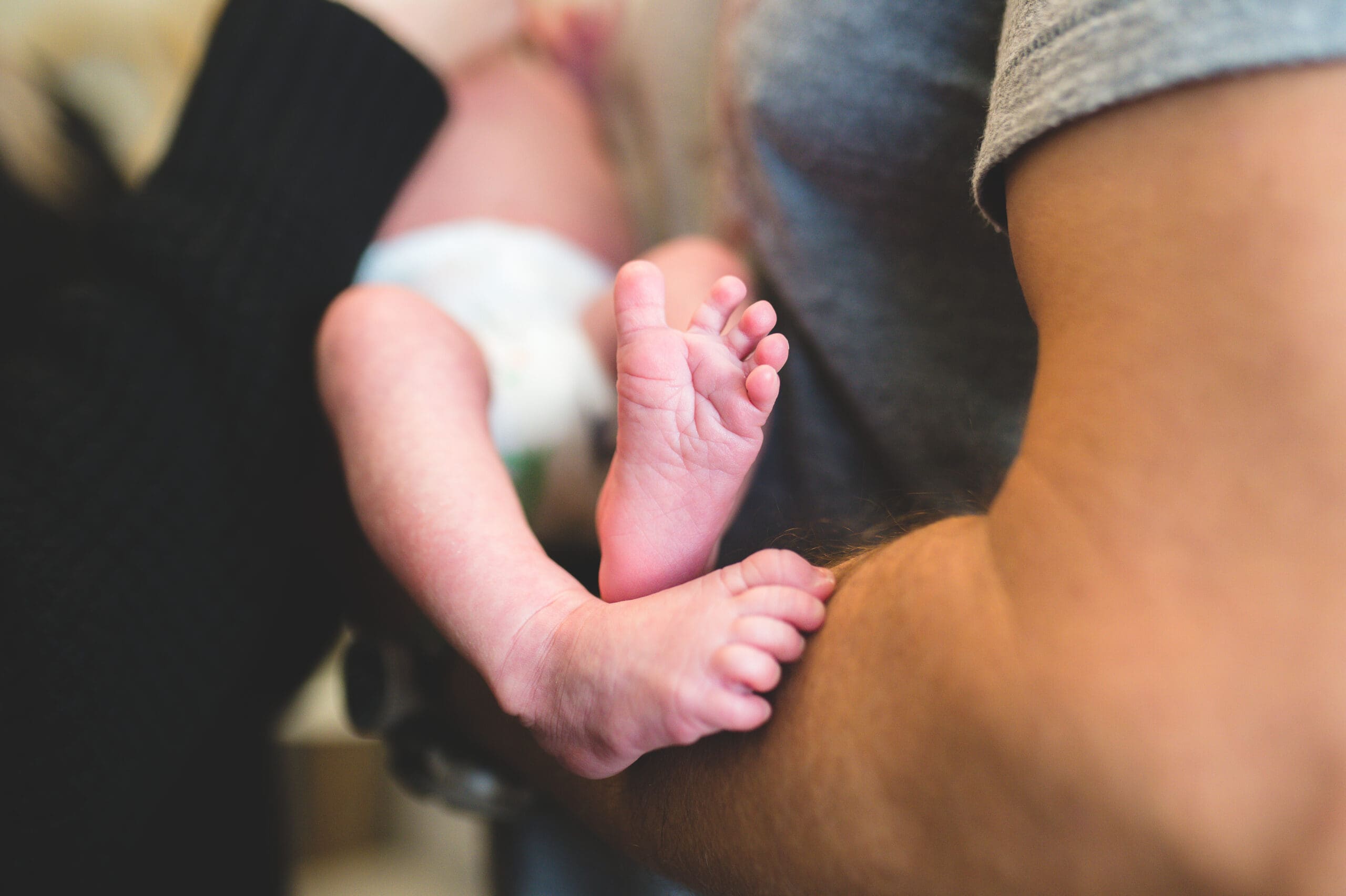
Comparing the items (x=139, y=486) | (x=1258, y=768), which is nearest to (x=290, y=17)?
(x=139, y=486)

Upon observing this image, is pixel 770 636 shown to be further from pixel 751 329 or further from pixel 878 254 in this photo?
pixel 878 254

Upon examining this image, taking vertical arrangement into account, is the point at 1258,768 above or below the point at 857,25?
below

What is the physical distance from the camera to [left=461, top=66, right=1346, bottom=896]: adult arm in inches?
9.5

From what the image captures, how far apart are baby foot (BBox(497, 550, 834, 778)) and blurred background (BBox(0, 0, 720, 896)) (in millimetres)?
621

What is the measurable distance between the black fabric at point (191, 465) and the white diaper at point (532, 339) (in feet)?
0.25

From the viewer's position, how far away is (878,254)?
62cm

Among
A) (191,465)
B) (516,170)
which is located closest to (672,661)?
(191,465)

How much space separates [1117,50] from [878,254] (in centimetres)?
32

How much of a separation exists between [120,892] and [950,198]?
81 cm

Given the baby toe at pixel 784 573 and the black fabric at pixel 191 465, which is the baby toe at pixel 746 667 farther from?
the black fabric at pixel 191 465

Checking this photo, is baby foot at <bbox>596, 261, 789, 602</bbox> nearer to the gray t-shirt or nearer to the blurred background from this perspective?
the gray t-shirt

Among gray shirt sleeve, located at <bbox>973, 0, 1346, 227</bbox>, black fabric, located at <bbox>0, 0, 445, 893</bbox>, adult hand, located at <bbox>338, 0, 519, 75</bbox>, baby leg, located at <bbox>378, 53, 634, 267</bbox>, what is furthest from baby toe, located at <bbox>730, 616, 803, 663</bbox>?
adult hand, located at <bbox>338, 0, 519, 75</bbox>

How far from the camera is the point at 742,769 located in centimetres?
38

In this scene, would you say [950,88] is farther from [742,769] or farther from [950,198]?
[742,769]
